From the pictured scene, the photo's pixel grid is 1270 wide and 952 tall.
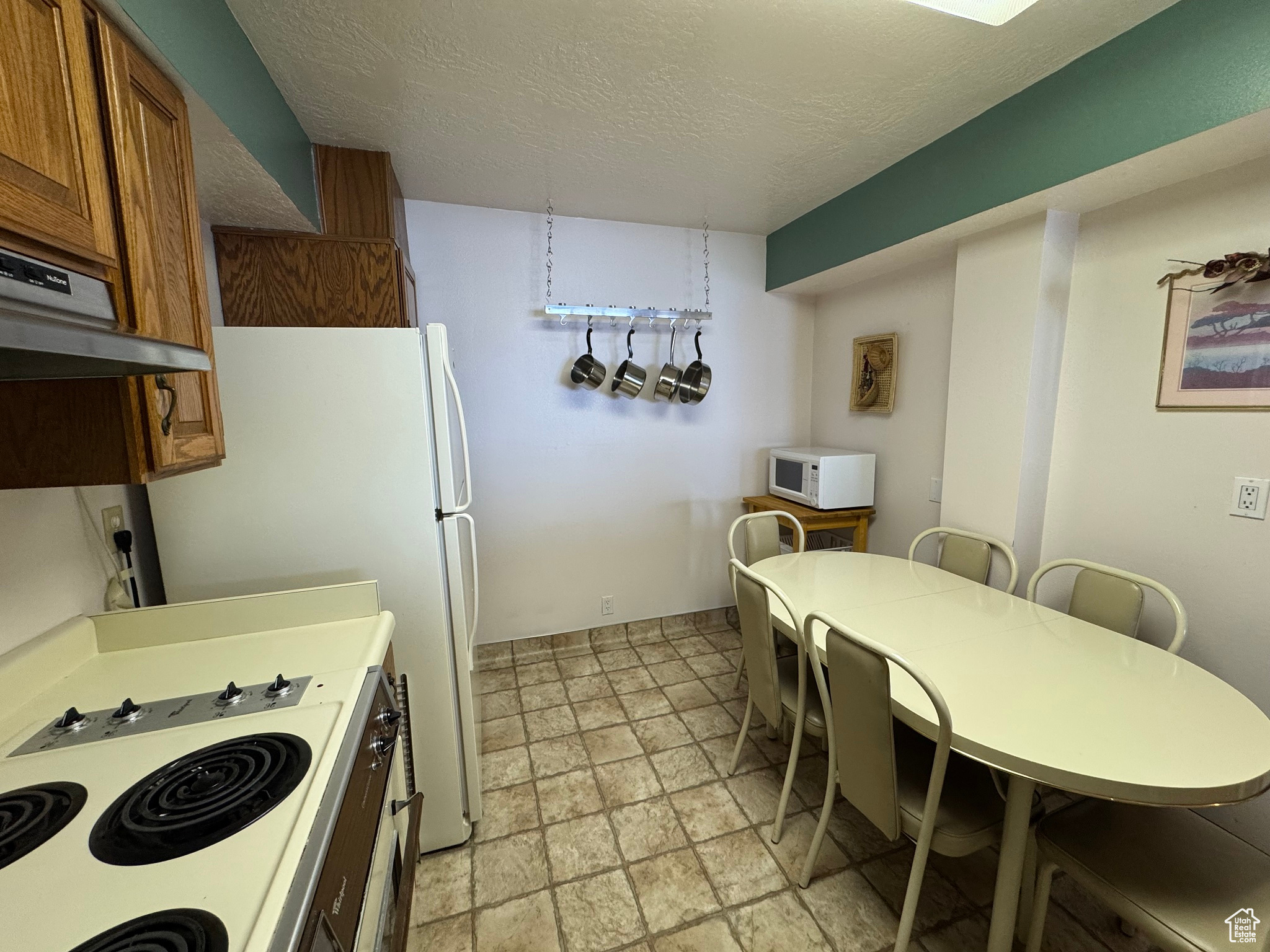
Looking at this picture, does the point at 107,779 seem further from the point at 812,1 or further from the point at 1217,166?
the point at 1217,166

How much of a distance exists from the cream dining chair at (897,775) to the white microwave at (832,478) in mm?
1427

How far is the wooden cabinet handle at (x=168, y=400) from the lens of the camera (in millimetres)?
904

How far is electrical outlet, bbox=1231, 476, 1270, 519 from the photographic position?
56.9 inches

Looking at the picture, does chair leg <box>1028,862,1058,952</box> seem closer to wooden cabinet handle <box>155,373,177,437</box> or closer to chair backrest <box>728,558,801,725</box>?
chair backrest <box>728,558,801,725</box>

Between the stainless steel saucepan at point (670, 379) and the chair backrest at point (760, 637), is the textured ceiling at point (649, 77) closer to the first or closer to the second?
the stainless steel saucepan at point (670, 379)

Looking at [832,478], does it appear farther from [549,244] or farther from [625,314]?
[549,244]

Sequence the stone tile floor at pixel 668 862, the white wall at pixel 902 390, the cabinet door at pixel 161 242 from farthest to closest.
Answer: the white wall at pixel 902 390 → the stone tile floor at pixel 668 862 → the cabinet door at pixel 161 242

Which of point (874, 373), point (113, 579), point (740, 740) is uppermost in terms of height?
point (874, 373)

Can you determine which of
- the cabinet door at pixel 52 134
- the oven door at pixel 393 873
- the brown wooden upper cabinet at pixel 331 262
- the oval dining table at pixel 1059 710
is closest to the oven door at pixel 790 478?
the oval dining table at pixel 1059 710

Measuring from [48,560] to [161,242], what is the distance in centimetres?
81

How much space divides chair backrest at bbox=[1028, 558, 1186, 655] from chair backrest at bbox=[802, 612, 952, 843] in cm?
90

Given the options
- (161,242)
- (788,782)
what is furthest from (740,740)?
(161,242)

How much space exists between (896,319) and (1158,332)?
3.64ft

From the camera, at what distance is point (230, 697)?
1009mm
